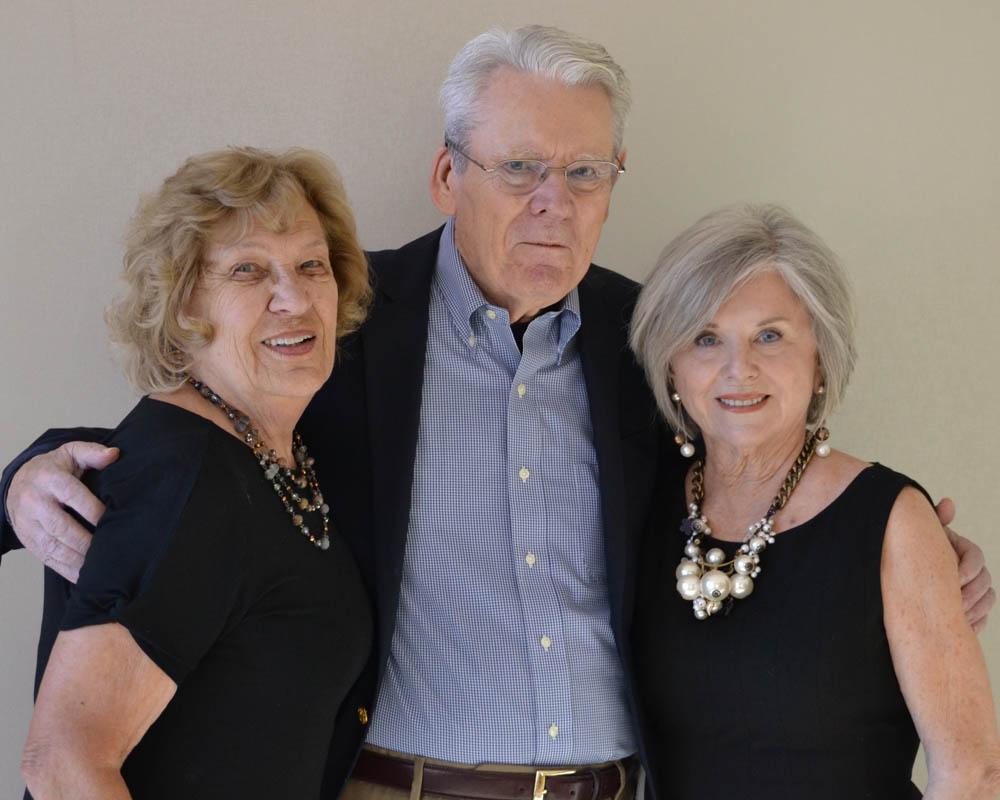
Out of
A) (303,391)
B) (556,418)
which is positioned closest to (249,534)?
(303,391)

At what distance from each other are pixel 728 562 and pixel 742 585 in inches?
2.9

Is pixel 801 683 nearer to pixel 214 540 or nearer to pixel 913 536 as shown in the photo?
pixel 913 536

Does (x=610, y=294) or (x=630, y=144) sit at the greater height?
(x=630, y=144)

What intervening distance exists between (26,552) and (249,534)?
1.14 metres

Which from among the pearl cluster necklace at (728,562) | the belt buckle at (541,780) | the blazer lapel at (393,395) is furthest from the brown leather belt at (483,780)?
the pearl cluster necklace at (728,562)

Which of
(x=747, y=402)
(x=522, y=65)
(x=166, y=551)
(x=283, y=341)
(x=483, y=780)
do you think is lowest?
(x=483, y=780)

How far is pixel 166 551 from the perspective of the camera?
1604mm

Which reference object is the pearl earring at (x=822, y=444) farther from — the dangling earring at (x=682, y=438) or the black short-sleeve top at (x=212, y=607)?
the black short-sleeve top at (x=212, y=607)

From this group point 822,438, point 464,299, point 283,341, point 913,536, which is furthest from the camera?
point 464,299

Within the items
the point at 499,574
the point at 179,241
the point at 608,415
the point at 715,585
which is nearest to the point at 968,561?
the point at 715,585

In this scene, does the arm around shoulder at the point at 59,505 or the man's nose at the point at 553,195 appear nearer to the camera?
the arm around shoulder at the point at 59,505

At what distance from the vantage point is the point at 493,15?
2795 mm

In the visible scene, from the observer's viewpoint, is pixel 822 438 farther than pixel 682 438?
No

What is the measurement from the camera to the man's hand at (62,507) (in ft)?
5.68
